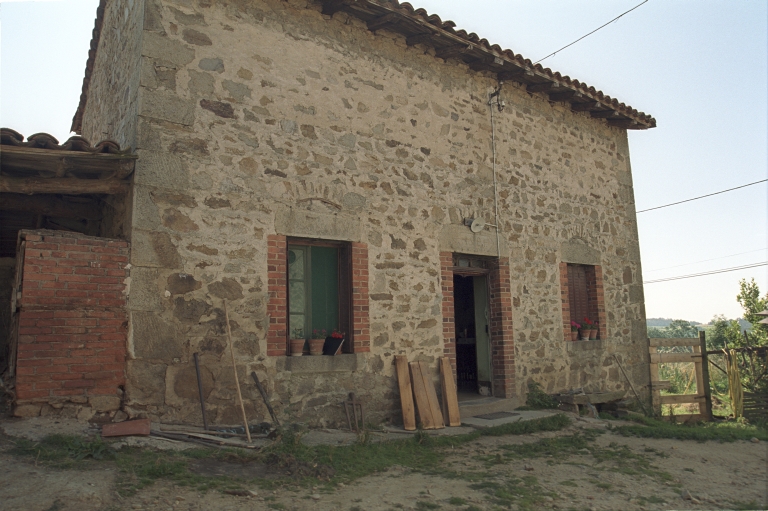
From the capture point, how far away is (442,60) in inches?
314

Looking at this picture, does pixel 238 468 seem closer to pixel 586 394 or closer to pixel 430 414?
pixel 430 414

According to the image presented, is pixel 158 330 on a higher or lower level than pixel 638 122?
lower

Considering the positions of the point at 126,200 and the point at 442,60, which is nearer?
the point at 126,200

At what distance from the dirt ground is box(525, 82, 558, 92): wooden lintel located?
17.4 ft

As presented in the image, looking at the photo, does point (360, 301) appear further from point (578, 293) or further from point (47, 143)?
point (578, 293)

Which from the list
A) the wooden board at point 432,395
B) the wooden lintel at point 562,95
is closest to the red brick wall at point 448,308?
the wooden board at point 432,395

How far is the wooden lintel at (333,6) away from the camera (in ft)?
21.5

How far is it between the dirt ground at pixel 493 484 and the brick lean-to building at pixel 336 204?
4.28 ft

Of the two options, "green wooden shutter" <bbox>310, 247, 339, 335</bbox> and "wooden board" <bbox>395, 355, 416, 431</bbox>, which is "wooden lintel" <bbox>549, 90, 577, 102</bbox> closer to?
"green wooden shutter" <bbox>310, 247, 339, 335</bbox>

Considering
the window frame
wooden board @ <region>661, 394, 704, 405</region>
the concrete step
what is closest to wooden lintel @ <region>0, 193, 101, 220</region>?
the window frame

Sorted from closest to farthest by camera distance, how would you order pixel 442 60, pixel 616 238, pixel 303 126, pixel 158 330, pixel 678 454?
pixel 158 330
pixel 678 454
pixel 303 126
pixel 442 60
pixel 616 238

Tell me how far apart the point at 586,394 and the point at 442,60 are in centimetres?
536

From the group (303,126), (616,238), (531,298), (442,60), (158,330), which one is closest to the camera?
(158,330)

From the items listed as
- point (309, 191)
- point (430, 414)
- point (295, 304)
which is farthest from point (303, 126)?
point (430, 414)
